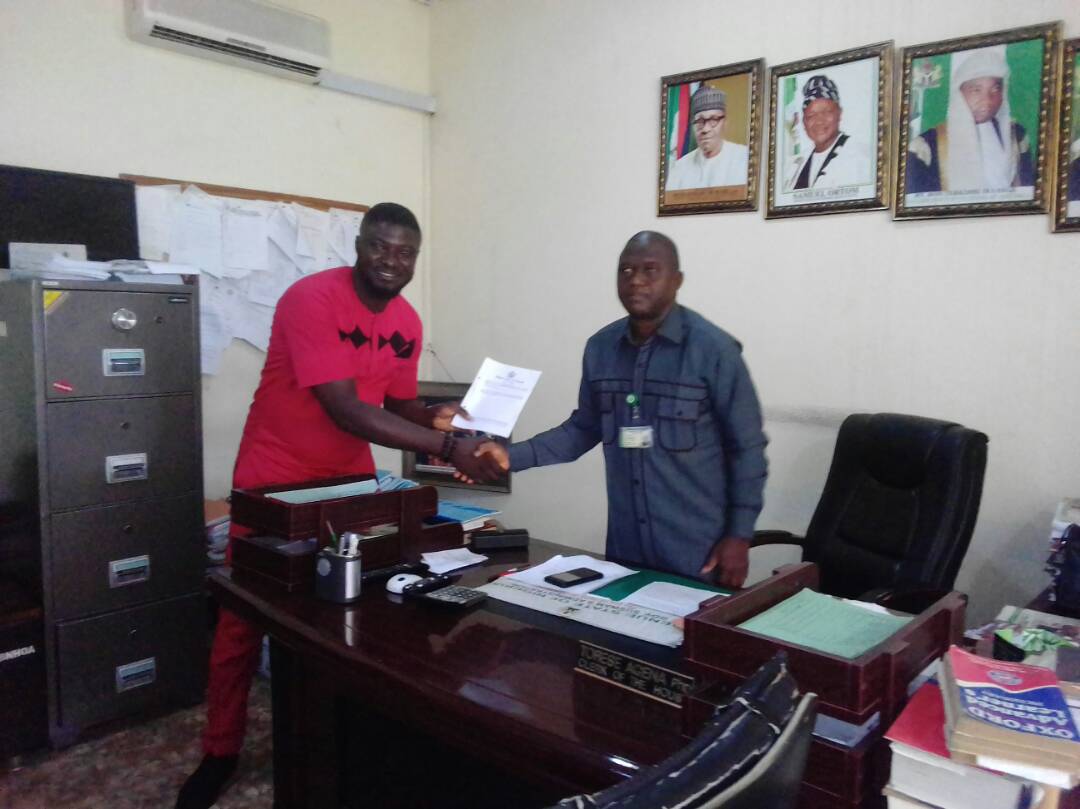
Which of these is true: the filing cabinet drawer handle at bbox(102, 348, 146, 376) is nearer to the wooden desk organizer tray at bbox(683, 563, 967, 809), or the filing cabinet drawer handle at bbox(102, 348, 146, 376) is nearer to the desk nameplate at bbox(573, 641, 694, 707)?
the desk nameplate at bbox(573, 641, 694, 707)

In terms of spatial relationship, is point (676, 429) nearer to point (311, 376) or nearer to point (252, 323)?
point (311, 376)

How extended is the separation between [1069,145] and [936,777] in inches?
87.8

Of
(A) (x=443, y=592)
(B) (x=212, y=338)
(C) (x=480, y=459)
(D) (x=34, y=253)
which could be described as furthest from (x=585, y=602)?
(B) (x=212, y=338)

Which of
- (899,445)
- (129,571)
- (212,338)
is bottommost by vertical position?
(129,571)

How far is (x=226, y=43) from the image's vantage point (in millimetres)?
3258

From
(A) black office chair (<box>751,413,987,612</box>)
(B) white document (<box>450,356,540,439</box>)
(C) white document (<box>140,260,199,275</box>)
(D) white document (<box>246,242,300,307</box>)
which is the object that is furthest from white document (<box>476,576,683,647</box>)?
(D) white document (<box>246,242,300,307</box>)

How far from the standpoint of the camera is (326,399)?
2223mm

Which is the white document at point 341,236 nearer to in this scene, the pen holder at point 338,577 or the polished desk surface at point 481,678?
the polished desk surface at point 481,678

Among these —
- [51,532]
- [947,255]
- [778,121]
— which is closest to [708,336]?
[947,255]

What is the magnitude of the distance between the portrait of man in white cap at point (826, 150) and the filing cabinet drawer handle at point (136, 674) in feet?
9.51

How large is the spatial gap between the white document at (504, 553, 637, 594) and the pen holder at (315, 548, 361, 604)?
341mm

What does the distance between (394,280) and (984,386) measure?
75.6 inches

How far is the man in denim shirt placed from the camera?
2014 millimetres

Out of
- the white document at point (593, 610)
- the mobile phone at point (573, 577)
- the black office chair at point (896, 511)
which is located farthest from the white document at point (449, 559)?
the black office chair at point (896, 511)
